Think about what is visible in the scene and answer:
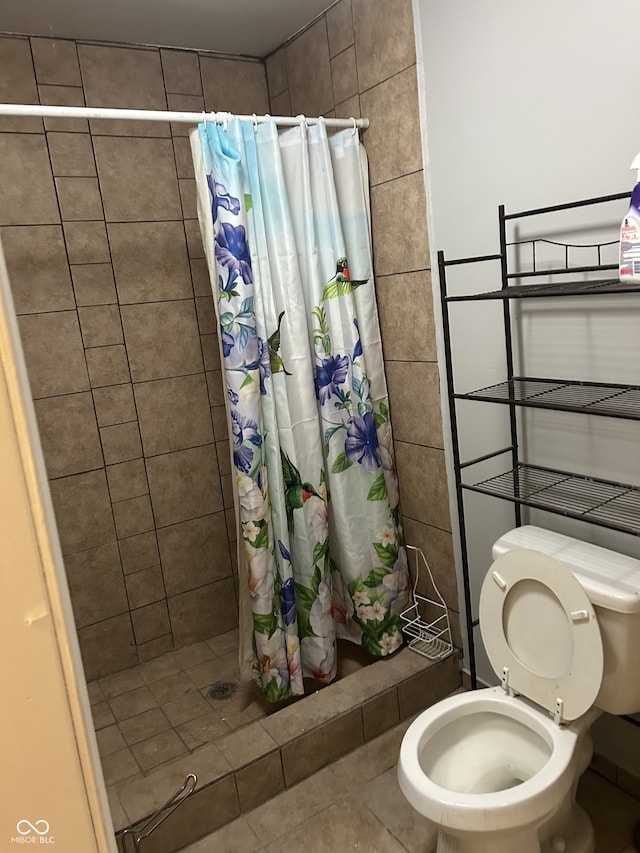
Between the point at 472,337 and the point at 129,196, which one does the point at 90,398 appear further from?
the point at 472,337

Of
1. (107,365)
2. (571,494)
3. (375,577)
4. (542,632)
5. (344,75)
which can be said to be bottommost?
(375,577)

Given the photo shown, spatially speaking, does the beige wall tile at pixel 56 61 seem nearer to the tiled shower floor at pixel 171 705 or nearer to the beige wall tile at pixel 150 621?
the beige wall tile at pixel 150 621

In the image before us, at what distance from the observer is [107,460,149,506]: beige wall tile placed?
2.49 meters

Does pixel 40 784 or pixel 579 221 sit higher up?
pixel 579 221

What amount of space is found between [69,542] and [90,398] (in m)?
0.56

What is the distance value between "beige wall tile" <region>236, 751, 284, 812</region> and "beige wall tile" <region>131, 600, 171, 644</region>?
91 centimetres

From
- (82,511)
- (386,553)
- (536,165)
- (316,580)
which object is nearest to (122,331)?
(82,511)

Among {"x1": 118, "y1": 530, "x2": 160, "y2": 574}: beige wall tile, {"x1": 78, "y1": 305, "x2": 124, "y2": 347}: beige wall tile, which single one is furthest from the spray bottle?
{"x1": 118, "y1": 530, "x2": 160, "y2": 574}: beige wall tile

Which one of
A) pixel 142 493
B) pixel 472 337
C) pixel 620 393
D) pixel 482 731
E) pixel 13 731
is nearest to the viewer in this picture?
pixel 13 731

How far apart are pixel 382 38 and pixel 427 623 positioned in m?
2.05

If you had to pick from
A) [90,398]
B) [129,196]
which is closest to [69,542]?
[90,398]

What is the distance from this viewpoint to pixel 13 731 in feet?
1.41

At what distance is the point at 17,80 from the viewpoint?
7.07ft

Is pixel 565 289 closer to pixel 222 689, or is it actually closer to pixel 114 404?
pixel 114 404
